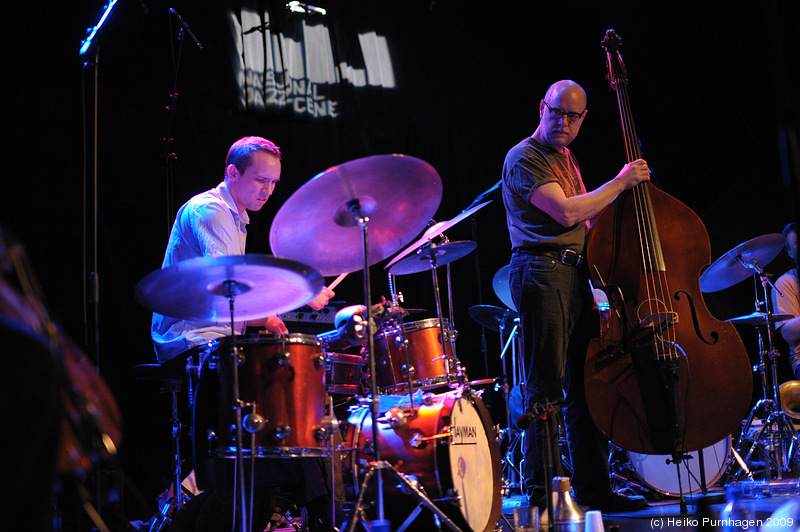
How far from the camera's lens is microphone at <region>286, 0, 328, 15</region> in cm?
589

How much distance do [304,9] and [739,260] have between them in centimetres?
400

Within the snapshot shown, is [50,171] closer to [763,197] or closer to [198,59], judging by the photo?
[198,59]

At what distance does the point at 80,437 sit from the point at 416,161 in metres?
1.81

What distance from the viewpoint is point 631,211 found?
3.66 metres

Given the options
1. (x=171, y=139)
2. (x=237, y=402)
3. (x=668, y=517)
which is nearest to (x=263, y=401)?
(x=237, y=402)

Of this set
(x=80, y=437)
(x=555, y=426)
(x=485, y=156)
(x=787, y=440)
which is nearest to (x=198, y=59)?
(x=485, y=156)

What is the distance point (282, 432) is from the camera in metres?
2.81

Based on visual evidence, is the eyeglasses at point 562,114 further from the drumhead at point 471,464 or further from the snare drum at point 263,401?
the snare drum at point 263,401

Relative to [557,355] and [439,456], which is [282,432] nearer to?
[439,456]

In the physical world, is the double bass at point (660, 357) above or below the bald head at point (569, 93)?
below

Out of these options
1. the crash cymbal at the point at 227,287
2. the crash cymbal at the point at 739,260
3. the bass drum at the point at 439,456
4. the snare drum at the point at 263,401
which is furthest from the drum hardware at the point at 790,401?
the crash cymbal at the point at 227,287

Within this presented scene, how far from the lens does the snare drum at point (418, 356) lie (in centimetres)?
367

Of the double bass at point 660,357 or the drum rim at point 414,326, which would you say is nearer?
the double bass at point 660,357

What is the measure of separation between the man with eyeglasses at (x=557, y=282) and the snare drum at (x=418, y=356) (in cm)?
42
